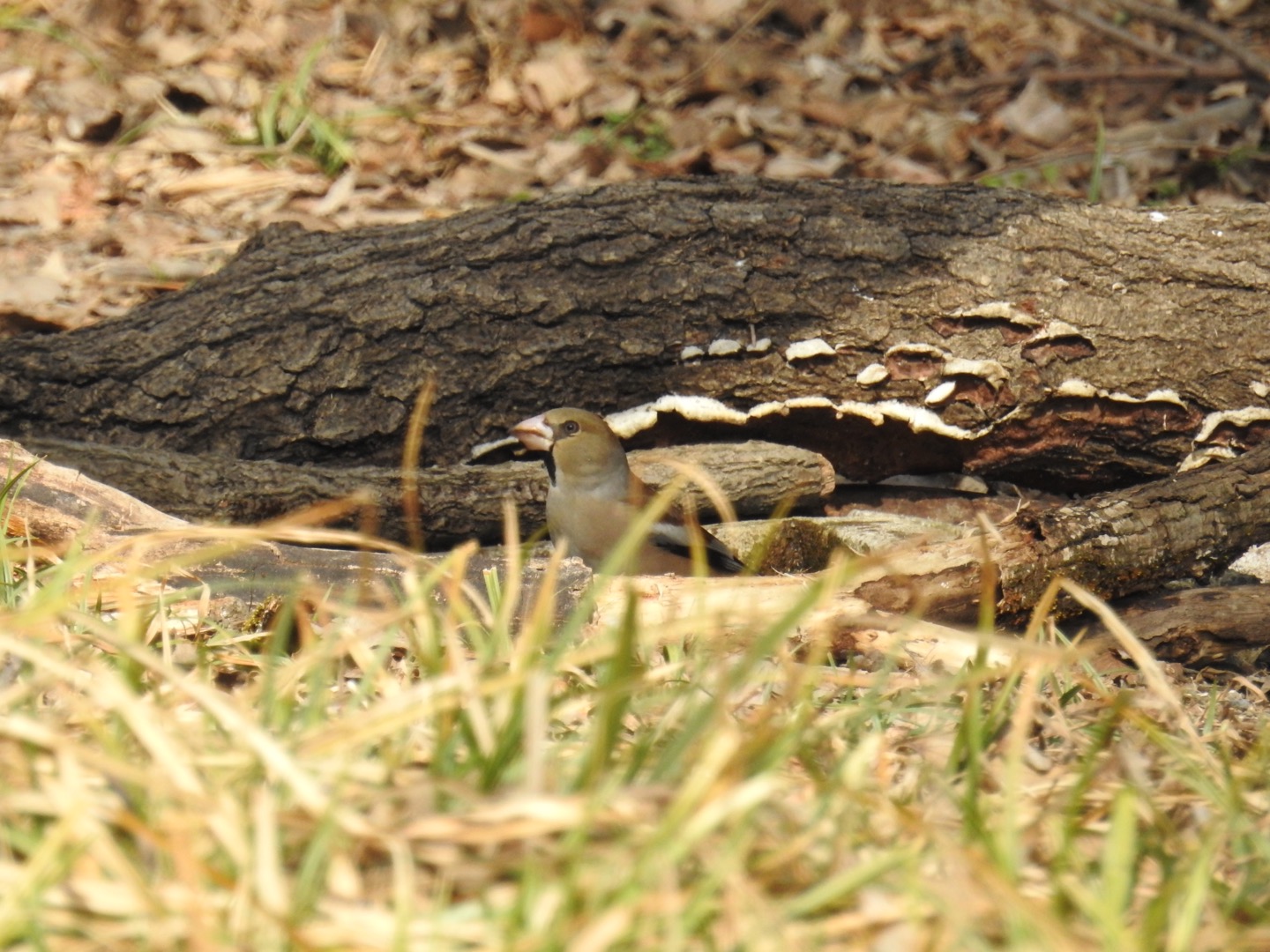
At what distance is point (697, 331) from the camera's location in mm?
5164

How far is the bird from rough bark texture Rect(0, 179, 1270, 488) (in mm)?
282


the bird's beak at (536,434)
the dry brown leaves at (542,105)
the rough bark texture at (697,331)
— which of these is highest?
the dry brown leaves at (542,105)

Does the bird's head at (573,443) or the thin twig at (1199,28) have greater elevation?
the thin twig at (1199,28)

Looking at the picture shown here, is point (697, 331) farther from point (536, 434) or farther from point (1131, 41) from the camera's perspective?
point (1131, 41)

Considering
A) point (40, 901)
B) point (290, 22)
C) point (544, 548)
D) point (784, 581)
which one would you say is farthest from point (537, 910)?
Answer: point (290, 22)

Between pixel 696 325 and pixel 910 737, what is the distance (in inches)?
112

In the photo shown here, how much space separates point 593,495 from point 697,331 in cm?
71

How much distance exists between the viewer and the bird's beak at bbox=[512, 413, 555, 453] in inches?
196

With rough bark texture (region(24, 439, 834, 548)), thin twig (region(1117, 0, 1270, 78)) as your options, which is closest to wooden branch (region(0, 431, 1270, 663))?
rough bark texture (region(24, 439, 834, 548))

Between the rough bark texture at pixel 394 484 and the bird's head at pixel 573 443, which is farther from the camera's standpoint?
the bird's head at pixel 573 443

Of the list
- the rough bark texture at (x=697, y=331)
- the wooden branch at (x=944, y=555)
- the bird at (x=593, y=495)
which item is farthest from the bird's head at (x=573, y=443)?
the wooden branch at (x=944, y=555)

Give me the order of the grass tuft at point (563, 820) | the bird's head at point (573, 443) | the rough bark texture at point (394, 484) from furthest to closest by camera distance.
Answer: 1. the bird's head at point (573, 443)
2. the rough bark texture at point (394, 484)
3. the grass tuft at point (563, 820)

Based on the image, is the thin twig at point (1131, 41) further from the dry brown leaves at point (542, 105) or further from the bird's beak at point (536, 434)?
the bird's beak at point (536, 434)

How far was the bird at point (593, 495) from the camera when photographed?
4969 millimetres
